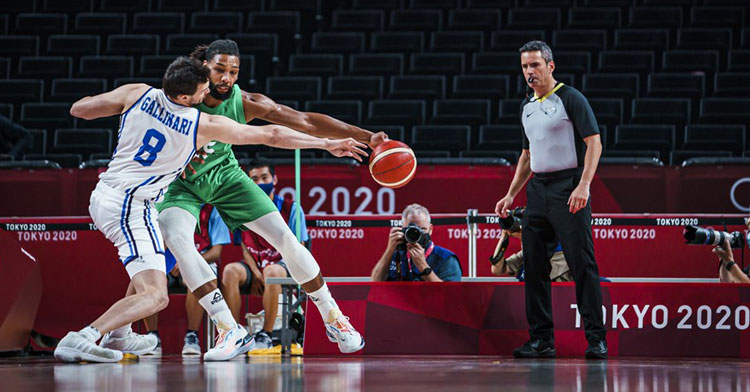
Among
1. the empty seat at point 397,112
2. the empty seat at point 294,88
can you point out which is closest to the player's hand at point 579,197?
the empty seat at point 397,112

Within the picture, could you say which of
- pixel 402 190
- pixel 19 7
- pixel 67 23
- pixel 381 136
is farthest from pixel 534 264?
pixel 19 7

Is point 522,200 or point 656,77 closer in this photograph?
point 522,200

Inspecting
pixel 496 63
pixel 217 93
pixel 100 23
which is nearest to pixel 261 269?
pixel 217 93

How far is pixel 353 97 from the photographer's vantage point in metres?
11.7

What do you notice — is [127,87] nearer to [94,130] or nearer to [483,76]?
[94,130]

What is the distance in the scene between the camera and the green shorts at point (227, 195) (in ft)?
16.5

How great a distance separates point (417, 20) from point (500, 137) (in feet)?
11.9

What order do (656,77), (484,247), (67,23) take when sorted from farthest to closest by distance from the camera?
1. (67,23)
2. (656,77)
3. (484,247)

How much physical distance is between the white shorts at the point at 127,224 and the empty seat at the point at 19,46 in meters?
9.51

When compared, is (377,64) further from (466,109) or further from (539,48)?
(539,48)

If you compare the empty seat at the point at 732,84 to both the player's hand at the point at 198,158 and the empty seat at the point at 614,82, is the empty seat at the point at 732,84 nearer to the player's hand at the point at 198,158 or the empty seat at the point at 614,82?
the empty seat at the point at 614,82

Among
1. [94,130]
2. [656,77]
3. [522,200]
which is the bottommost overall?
[522,200]

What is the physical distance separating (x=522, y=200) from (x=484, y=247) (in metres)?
0.75

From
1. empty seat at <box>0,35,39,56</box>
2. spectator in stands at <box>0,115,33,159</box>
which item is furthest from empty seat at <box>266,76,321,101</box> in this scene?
empty seat at <box>0,35,39,56</box>
